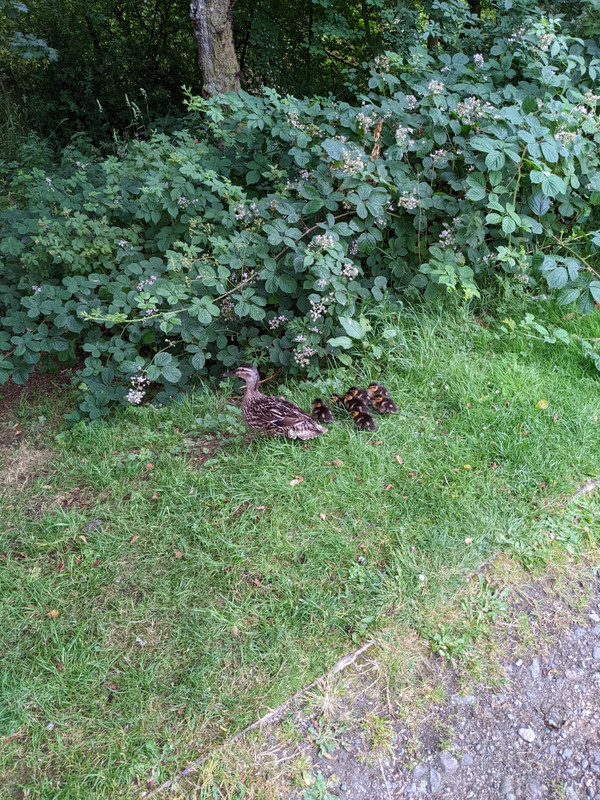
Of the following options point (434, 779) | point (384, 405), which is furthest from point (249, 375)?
point (434, 779)

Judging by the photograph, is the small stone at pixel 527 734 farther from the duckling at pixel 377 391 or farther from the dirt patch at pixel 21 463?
the dirt patch at pixel 21 463

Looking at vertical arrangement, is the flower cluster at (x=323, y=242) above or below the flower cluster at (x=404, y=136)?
below

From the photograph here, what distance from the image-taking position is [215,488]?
352 cm

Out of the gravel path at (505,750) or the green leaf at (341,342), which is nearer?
the gravel path at (505,750)

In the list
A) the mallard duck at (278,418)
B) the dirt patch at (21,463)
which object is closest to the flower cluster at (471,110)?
the mallard duck at (278,418)

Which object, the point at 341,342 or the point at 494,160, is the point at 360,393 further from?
the point at 494,160

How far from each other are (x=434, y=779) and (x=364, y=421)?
198 cm

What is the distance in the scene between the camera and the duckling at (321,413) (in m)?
3.82

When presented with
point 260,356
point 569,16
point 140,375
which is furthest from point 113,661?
point 569,16

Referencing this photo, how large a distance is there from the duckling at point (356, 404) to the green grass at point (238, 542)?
0.15 metres

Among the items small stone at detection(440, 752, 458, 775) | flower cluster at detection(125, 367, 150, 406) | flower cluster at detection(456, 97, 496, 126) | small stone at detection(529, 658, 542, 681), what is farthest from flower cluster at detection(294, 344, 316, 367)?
small stone at detection(440, 752, 458, 775)

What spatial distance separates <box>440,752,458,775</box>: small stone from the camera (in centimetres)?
235

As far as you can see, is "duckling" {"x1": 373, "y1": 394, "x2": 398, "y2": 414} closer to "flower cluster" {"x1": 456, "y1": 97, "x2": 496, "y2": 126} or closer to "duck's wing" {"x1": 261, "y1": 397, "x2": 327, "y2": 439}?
"duck's wing" {"x1": 261, "y1": 397, "x2": 327, "y2": 439}

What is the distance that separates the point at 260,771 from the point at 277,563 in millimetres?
990
